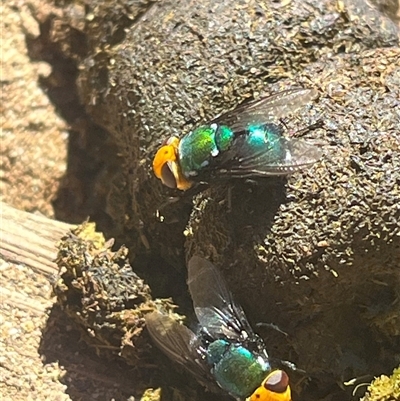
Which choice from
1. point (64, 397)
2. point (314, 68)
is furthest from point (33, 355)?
point (314, 68)

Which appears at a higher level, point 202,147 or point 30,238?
point 202,147

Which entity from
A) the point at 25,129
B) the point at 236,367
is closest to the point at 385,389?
the point at 236,367

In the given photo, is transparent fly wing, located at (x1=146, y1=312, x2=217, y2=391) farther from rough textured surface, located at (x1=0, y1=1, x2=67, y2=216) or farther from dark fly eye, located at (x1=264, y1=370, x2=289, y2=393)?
rough textured surface, located at (x1=0, y1=1, x2=67, y2=216)

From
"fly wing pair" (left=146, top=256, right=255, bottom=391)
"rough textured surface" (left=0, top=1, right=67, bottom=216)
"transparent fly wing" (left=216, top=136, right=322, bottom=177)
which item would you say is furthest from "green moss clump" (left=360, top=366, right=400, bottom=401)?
"rough textured surface" (left=0, top=1, right=67, bottom=216)

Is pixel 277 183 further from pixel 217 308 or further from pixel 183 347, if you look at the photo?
pixel 183 347

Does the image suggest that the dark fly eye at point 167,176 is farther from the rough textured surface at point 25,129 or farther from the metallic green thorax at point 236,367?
the rough textured surface at point 25,129

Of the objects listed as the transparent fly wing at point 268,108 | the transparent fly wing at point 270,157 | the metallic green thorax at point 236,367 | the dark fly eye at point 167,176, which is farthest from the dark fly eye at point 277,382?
the transparent fly wing at point 268,108
